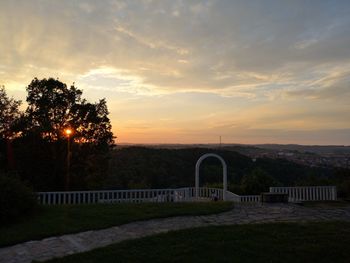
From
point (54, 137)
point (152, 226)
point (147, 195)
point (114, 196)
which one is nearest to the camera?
point (152, 226)

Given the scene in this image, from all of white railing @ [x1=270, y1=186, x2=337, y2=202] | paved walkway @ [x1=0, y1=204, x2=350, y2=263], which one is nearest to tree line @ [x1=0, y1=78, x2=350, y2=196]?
white railing @ [x1=270, y1=186, x2=337, y2=202]

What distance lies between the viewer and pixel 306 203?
1279 centimetres

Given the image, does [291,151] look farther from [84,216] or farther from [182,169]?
[84,216]

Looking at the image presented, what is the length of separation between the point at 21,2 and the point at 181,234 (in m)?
8.43

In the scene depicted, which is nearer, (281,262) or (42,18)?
(281,262)

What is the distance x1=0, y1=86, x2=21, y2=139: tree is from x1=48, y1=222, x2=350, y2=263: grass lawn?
1293cm

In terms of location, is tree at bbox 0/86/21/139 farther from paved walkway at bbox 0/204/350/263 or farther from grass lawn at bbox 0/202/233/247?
paved walkway at bbox 0/204/350/263

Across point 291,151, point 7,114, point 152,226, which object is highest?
point 7,114

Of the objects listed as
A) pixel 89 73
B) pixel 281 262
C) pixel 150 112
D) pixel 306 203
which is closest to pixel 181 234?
pixel 281 262

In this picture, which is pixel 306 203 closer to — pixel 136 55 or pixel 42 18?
pixel 136 55

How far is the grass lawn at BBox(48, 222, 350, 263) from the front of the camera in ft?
19.3

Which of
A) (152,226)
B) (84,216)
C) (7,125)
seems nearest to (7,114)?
(7,125)

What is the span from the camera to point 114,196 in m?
12.8

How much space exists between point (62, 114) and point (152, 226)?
12.4 meters
